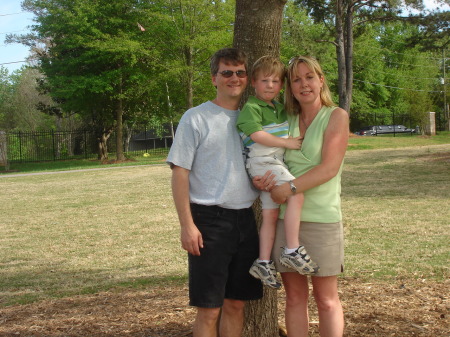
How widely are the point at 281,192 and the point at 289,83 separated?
632 millimetres

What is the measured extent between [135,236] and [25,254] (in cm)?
166

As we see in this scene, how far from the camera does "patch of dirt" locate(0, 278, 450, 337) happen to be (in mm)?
3877

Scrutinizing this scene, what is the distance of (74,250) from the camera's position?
7562 millimetres

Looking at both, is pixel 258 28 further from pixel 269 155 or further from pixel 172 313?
pixel 172 313

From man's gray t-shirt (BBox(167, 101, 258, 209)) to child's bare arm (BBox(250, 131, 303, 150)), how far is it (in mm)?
168

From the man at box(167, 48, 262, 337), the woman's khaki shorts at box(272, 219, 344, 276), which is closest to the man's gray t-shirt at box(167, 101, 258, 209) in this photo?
the man at box(167, 48, 262, 337)

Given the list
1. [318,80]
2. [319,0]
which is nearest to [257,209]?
[318,80]

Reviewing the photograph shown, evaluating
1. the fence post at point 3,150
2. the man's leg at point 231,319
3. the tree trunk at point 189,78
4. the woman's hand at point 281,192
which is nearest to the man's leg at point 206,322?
the man's leg at point 231,319

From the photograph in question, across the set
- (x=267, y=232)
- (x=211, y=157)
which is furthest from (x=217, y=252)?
(x=211, y=157)

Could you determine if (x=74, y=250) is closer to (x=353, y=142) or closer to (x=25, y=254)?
(x=25, y=254)

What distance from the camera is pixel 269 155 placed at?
116 inches

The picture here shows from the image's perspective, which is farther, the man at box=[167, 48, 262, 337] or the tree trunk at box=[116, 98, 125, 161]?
the tree trunk at box=[116, 98, 125, 161]

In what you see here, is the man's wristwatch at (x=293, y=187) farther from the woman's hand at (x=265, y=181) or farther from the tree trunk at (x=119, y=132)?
the tree trunk at (x=119, y=132)

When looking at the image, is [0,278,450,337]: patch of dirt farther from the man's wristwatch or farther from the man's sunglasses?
the man's sunglasses
